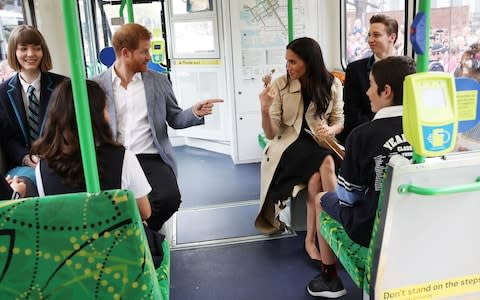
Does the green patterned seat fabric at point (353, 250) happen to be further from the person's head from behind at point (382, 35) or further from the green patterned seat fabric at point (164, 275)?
the person's head from behind at point (382, 35)

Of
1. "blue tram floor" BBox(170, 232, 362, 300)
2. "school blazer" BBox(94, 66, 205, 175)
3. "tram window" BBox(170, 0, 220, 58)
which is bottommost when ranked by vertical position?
"blue tram floor" BBox(170, 232, 362, 300)

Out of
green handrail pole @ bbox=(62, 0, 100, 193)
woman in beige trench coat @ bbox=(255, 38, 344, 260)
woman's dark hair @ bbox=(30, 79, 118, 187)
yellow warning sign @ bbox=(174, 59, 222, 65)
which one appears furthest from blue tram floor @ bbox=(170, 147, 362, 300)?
yellow warning sign @ bbox=(174, 59, 222, 65)

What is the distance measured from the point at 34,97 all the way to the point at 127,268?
189cm

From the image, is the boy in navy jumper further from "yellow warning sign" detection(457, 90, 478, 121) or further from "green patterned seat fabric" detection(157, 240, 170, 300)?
"green patterned seat fabric" detection(157, 240, 170, 300)

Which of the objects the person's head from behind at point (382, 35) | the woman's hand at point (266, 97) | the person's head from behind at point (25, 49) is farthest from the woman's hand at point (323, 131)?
the person's head from behind at point (25, 49)

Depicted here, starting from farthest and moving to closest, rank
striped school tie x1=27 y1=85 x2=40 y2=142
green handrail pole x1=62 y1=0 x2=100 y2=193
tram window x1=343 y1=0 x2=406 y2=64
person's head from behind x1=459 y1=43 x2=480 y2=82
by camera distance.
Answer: tram window x1=343 y1=0 x2=406 y2=64 < striped school tie x1=27 y1=85 x2=40 y2=142 < person's head from behind x1=459 y1=43 x2=480 y2=82 < green handrail pole x1=62 y1=0 x2=100 y2=193

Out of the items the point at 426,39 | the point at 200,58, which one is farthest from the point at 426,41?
the point at 200,58

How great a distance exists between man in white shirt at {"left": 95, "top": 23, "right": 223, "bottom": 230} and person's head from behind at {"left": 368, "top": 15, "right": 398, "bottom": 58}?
3.69 ft

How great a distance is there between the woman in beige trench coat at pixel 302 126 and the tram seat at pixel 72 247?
1653 millimetres

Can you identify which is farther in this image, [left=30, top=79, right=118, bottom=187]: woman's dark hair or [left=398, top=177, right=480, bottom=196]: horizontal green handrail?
[left=30, top=79, right=118, bottom=187]: woman's dark hair

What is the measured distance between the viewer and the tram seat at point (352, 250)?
163cm

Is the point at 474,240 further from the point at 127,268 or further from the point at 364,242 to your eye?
the point at 127,268

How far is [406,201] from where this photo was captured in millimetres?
1494

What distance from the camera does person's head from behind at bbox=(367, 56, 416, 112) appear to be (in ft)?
6.13
